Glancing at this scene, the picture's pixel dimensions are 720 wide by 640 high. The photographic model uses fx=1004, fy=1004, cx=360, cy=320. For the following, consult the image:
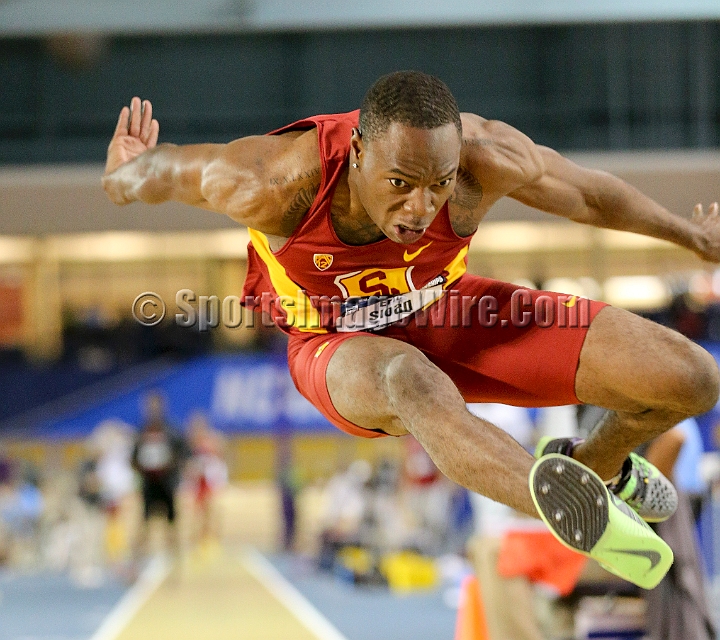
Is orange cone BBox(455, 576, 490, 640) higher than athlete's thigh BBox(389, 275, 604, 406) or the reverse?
the reverse

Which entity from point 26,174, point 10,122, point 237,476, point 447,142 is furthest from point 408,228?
point 237,476

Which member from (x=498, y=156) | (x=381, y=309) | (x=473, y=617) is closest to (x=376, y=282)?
(x=381, y=309)

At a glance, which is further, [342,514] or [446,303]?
[342,514]

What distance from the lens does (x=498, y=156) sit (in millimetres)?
2992

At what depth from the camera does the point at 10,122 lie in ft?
45.6

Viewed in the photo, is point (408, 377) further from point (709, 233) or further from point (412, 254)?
point (709, 233)

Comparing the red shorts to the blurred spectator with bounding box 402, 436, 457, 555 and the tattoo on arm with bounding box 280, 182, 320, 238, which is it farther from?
the blurred spectator with bounding box 402, 436, 457, 555

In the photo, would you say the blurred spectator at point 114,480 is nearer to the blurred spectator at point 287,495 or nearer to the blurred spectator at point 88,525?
the blurred spectator at point 88,525

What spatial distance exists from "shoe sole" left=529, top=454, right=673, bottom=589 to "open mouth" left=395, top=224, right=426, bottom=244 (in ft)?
2.42

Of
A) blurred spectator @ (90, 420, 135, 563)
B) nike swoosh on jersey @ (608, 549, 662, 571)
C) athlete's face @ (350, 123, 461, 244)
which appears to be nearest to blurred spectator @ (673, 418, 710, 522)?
nike swoosh on jersey @ (608, 549, 662, 571)

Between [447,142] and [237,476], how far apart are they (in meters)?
14.9

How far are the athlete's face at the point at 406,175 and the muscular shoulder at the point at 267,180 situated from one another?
0.15m

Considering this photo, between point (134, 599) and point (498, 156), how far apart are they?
259 inches

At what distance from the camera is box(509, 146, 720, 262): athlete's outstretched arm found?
3.21 m
